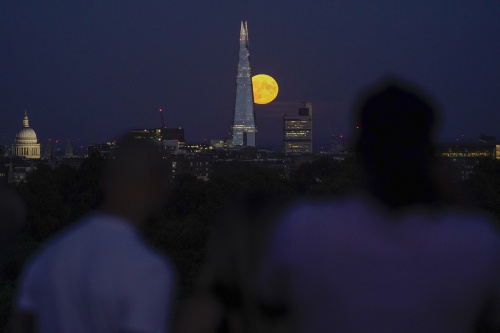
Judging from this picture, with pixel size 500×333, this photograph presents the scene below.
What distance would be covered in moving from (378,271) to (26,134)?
166619 mm

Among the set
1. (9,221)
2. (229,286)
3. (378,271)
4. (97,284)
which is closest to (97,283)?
(97,284)

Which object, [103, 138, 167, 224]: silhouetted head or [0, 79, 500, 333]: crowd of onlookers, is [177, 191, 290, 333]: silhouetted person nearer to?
[0, 79, 500, 333]: crowd of onlookers

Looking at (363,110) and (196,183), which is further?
(196,183)

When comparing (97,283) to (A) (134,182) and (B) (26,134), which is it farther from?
(B) (26,134)

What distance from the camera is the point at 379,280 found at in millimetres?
2283

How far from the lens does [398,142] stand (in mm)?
2492

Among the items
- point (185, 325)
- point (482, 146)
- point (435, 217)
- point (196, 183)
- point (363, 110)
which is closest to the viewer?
point (185, 325)

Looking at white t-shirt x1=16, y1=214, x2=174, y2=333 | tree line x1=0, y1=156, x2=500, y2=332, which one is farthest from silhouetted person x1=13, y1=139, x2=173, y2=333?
tree line x1=0, y1=156, x2=500, y2=332

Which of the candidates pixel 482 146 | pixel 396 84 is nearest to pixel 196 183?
pixel 396 84

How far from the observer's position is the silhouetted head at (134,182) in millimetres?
2598

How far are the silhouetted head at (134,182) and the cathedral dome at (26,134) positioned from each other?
541ft

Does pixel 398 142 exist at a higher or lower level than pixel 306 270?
higher

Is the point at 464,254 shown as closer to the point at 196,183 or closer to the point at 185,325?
the point at 185,325

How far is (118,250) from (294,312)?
2.12 ft
